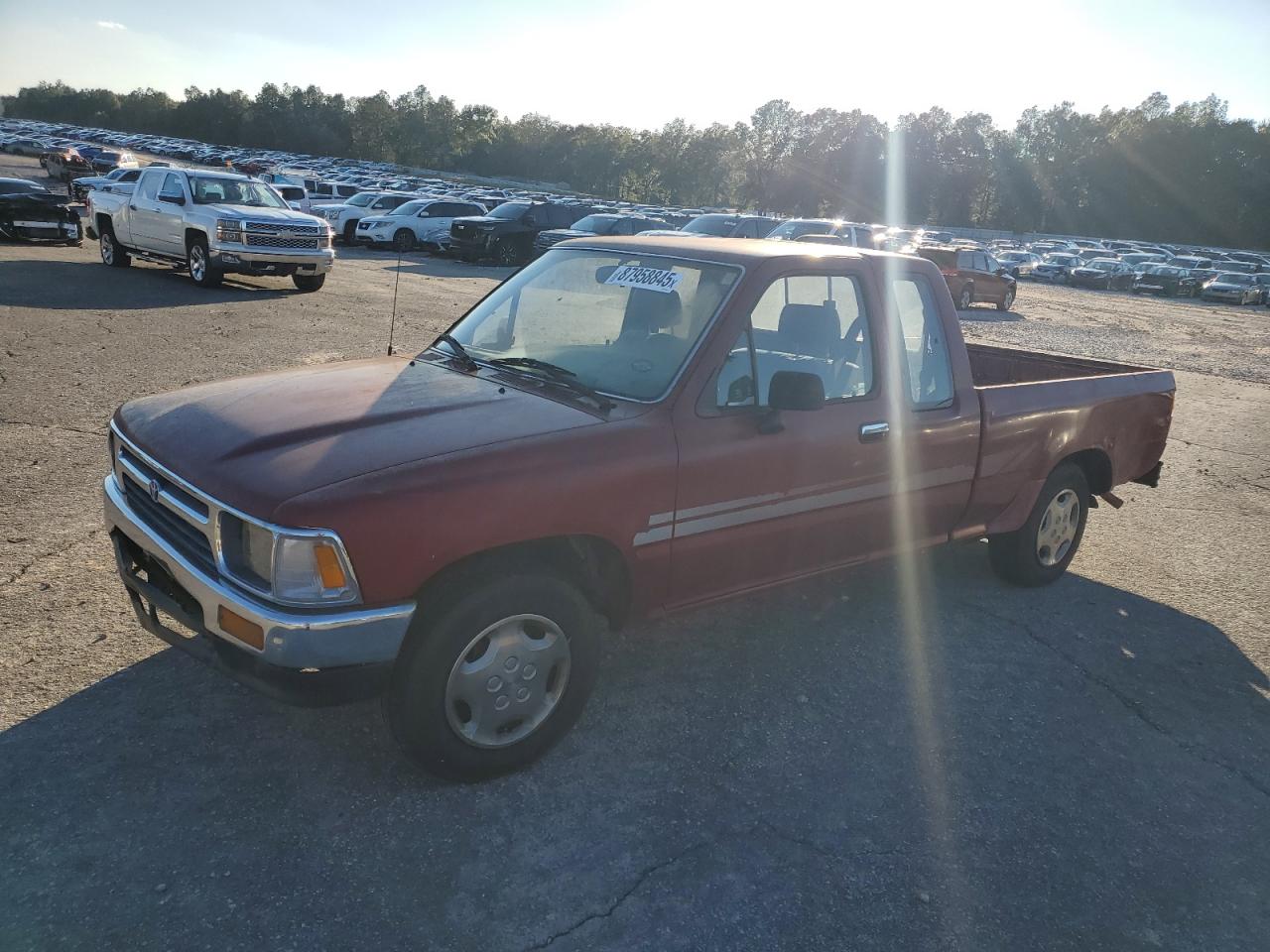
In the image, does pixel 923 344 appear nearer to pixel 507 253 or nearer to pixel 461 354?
pixel 461 354

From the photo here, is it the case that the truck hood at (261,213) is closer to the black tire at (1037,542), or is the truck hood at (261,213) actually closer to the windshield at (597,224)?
the windshield at (597,224)

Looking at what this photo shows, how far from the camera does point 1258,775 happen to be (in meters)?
3.78

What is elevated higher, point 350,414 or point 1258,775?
point 350,414

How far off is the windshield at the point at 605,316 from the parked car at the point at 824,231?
17351 mm

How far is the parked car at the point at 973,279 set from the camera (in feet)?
80.2

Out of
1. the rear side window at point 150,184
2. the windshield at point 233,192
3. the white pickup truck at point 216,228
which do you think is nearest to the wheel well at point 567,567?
the white pickup truck at point 216,228

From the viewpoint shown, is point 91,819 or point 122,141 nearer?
point 91,819

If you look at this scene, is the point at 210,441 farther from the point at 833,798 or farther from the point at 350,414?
the point at 833,798

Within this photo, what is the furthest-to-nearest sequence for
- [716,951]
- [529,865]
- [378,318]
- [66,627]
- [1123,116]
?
[1123,116]
[378,318]
[66,627]
[529,865]
[716,951]

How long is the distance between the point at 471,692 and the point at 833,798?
1378 mm

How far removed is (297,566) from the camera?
9.04ft

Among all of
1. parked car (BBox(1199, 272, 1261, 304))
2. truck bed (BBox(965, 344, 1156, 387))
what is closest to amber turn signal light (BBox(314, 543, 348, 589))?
truck bed (BBox(965, 344, 1156, 387))

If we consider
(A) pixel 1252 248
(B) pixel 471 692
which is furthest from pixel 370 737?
(A) pixel 1252 248

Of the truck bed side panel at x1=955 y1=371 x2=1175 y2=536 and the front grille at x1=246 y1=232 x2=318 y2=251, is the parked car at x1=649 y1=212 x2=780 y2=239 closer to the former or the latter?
the front grille at x1=246 y1=232 x2=318 y2=251
